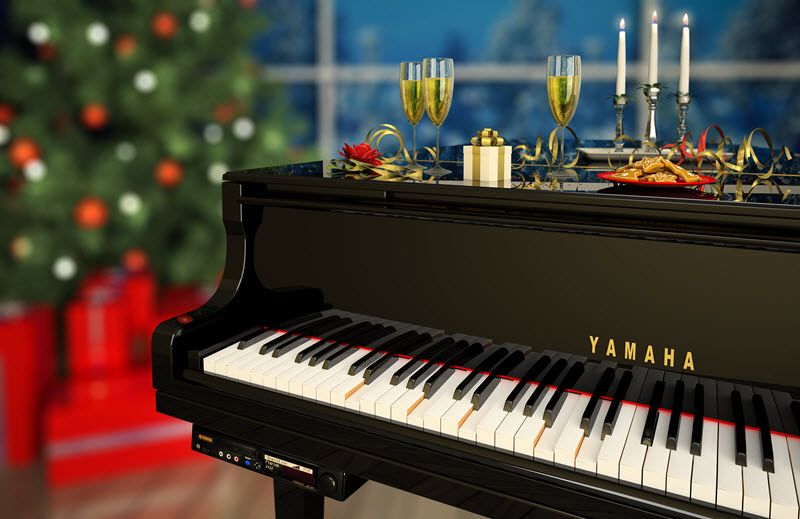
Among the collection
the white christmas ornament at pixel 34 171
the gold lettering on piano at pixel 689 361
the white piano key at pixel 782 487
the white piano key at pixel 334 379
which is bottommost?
the white piano key at pixel 782 487

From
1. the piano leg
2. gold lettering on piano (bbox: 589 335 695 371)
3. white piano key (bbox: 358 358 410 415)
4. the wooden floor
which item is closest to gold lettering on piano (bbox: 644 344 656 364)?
gold lettering on piano (bbox: 589 335 695 371)

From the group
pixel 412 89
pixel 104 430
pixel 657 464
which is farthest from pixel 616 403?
pixel 104 430

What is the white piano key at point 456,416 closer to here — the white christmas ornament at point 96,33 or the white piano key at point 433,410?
the white piano key at point 433,410

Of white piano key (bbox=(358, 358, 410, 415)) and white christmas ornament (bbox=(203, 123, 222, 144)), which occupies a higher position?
white christmas ornament (bbox=(203, 123, 222, 144))

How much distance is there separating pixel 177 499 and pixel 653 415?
6.56 ft

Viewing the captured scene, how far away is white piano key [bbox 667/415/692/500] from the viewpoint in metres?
0.97

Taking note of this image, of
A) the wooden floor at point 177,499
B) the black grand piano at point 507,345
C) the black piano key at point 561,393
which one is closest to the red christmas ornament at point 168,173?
the wooden floor at point 177,499

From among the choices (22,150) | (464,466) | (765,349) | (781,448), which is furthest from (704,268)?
(22,150)

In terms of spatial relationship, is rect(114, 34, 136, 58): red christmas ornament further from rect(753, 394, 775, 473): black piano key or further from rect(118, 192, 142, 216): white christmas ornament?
rect(753, 394, 775, 473): black piano key

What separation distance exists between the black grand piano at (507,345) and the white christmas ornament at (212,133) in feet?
5.12

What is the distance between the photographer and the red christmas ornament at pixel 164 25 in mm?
2877

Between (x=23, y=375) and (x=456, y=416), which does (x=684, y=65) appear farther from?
(x=23, y=375)

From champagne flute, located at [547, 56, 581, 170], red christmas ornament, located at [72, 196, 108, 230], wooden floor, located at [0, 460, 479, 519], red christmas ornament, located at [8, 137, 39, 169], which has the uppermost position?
champagne flute, located at [547, 56, 581, 170]

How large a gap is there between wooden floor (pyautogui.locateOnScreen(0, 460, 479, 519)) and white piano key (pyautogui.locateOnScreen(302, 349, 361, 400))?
1318 millimetres
